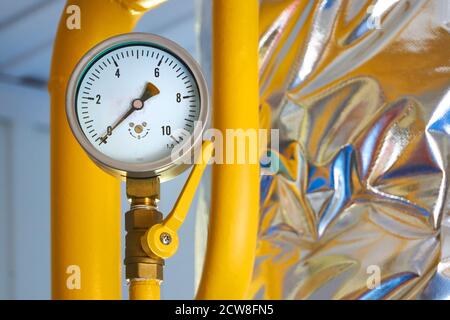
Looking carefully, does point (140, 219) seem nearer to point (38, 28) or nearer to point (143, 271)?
point (143, 271)

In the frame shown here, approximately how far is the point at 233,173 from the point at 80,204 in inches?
8.4

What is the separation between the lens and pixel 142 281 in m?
1.06

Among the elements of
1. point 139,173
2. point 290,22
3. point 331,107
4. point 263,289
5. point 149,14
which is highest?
point 149,14

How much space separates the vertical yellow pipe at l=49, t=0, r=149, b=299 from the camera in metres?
1.16

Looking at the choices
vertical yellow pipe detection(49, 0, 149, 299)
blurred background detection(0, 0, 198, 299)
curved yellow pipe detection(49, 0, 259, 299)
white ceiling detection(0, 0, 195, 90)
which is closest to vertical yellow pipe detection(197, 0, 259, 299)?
curved yellow pipe detection(49, 0, 259, 299)

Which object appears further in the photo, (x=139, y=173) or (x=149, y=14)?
(x=149, y=14)

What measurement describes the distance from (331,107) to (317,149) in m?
0.06

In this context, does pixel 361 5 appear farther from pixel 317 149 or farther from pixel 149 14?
pixel 149 14

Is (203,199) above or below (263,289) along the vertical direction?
above

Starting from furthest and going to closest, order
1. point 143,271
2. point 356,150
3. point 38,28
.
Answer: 1. point 38,28
2. point 356,150
3. point 143,271

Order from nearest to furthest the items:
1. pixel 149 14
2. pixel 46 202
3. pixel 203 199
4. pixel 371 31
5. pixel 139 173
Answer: pixel 139 173 < pixel 371 31 < pixel 203 199 < pixel 149 14 < pixel 46 202

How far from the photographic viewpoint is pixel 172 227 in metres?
1.06

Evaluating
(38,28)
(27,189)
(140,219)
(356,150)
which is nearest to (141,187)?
(140,219)

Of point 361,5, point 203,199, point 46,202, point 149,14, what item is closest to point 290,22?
point 361,5
